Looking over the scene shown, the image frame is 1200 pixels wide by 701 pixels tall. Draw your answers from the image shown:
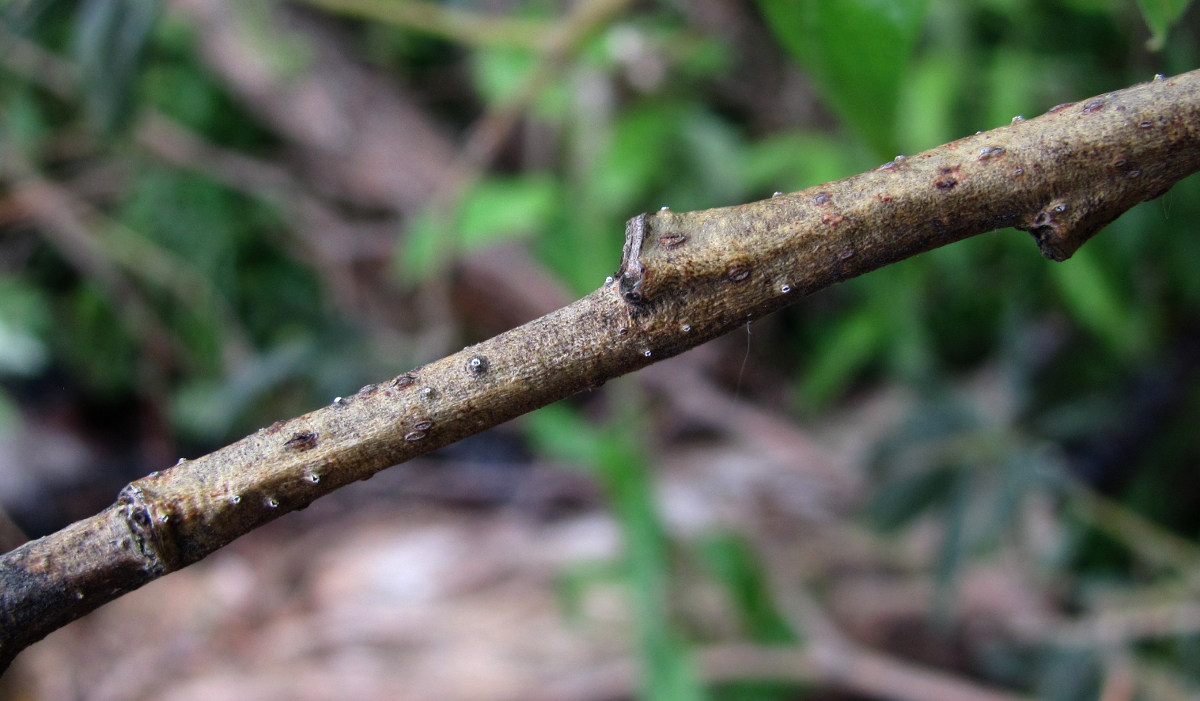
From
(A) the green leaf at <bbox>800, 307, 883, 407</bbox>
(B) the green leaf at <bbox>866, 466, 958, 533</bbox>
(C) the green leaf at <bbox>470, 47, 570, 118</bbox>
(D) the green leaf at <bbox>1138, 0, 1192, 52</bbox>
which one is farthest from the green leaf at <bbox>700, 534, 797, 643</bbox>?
(D) the green leaf at <bbox>1138, 0, 1192, 52</bbox>

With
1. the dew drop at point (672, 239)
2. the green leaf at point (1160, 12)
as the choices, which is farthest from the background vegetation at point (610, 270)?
the dew drop at point (672, 239)

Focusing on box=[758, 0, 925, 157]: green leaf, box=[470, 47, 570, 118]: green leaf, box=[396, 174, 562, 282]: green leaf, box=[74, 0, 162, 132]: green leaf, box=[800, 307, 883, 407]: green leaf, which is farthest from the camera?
box=[800, 307, 883, 407]: green leaf

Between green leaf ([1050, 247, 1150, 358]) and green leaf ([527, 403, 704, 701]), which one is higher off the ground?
green leaf ([1050, 247, 1150, 358])

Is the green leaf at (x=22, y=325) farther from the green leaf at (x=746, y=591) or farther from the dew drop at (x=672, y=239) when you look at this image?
the dew drop at (x=672, y=239)

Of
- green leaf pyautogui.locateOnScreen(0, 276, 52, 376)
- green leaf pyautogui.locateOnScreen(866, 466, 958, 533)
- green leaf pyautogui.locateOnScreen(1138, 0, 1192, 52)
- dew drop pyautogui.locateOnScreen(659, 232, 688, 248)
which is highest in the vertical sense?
green leaf pyautogui.locateOnScreen(0, 276, 52, 376)

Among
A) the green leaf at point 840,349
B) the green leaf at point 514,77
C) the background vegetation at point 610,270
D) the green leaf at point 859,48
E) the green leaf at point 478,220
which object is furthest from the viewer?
the green leaf at point 840,349

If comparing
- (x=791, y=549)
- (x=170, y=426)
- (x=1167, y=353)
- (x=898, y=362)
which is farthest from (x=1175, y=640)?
(x=170, y=426)

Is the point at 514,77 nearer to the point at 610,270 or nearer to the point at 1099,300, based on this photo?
the point at 610,270

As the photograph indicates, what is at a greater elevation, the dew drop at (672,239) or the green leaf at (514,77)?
the green leaf at (514,77)

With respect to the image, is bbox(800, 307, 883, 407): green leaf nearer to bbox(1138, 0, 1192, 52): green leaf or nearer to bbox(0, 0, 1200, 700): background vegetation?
bbox(0, 0, 1200, 700): background vegetation
